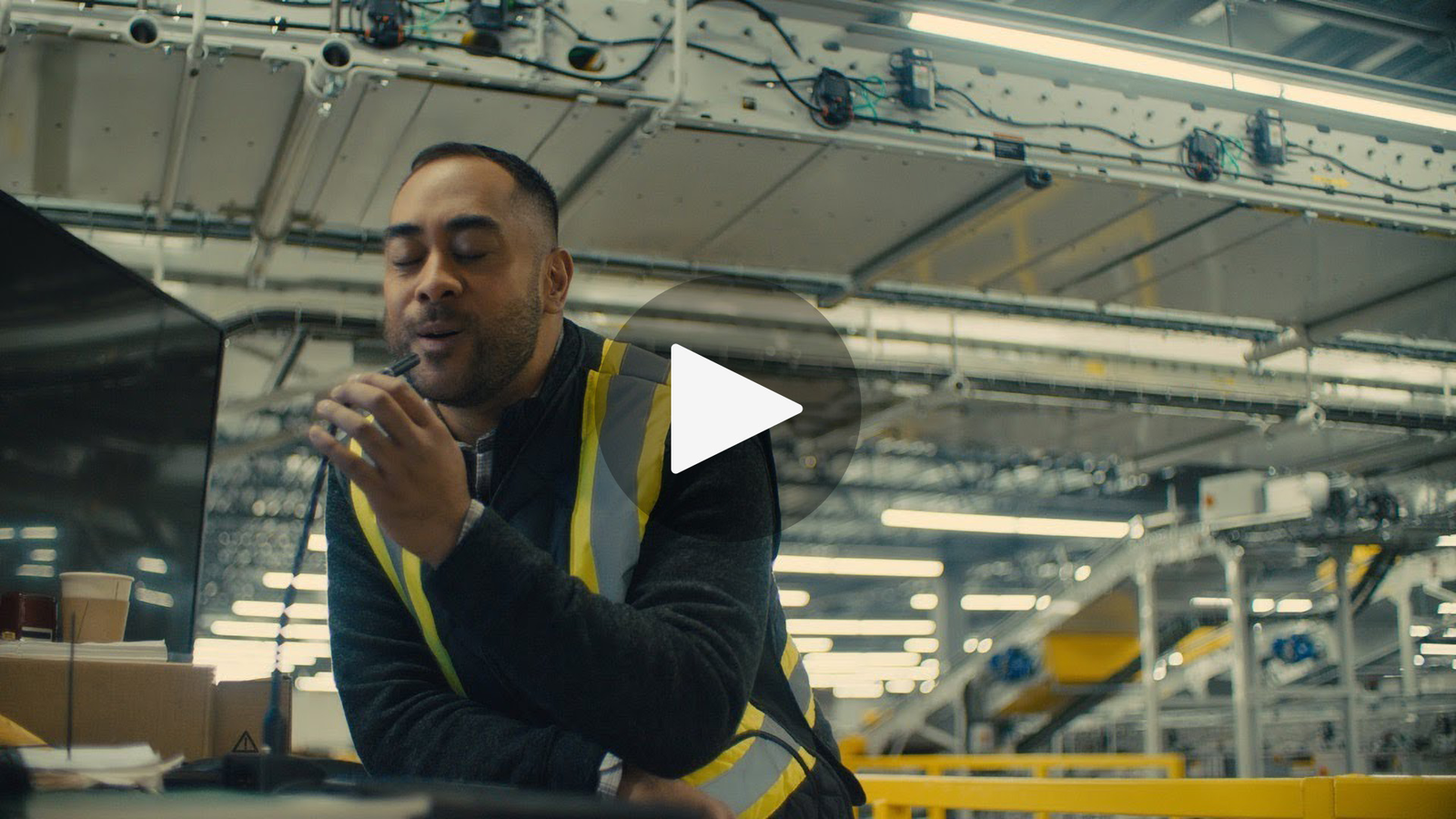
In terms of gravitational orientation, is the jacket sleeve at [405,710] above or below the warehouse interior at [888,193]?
below

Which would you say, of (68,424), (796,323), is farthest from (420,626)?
(796,323)

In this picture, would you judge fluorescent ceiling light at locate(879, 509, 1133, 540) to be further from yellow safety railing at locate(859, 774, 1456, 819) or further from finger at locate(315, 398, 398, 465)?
→ finger at locate(315, 398, 398, 465)

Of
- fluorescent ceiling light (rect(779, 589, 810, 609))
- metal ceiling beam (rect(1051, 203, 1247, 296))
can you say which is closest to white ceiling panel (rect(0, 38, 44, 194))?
metal ceiling beam (rect(1051, 203, 1247, 296))

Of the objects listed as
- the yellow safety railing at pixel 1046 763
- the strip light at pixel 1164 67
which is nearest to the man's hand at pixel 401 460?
the strip light at pixel 1164 67

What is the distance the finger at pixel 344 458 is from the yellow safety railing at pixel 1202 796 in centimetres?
227

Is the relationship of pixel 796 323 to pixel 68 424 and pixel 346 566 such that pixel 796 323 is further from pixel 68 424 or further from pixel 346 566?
pixel 346 566

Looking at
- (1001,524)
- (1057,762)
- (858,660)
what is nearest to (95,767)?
(1057,762)

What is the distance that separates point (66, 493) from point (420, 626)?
1.25m

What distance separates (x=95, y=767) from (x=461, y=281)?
73 centimetres

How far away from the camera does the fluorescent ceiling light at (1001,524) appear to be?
13398 mm

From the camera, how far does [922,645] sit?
27781 millimetres

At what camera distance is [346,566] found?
130 centimetres

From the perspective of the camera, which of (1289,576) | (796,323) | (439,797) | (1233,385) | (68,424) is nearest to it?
(439,797)

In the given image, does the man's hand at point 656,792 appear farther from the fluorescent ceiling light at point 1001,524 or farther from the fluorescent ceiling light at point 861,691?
the fluorescent ceiling light at point 861,691
